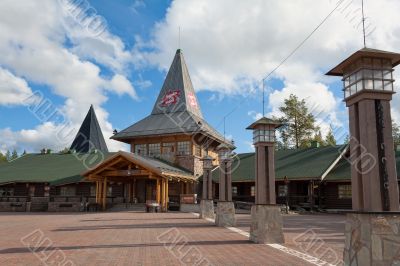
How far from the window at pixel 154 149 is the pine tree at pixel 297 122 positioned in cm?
2024

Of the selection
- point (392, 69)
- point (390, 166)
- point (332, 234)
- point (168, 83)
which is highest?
point (168, 83)

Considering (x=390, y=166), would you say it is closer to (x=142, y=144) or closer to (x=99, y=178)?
(x=99, y=178)

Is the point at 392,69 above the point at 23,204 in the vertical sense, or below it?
above

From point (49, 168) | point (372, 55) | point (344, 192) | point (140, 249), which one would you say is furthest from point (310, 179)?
point (49, 168)

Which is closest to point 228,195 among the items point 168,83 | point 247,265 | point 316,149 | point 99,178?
point 247,265

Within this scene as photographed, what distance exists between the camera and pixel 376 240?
18.1ft

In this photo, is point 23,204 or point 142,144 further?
point 142,144

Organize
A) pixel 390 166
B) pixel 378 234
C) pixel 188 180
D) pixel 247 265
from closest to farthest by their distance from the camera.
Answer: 1. pixel 378 234
2. pixel 390 166
3. pixel 247 265
4. pixel 188 180

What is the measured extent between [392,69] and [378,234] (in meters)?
2.61

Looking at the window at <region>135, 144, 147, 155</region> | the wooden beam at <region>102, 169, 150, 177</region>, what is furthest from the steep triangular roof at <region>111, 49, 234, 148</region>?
the wooden beam at <region>102, 169, 150, 177</region>

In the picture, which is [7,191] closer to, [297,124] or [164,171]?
[164,171]

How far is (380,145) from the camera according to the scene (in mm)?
5957

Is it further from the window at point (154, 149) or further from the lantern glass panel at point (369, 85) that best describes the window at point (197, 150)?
the lantern glass panel at point (369, 85)

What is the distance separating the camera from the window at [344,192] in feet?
92.7
